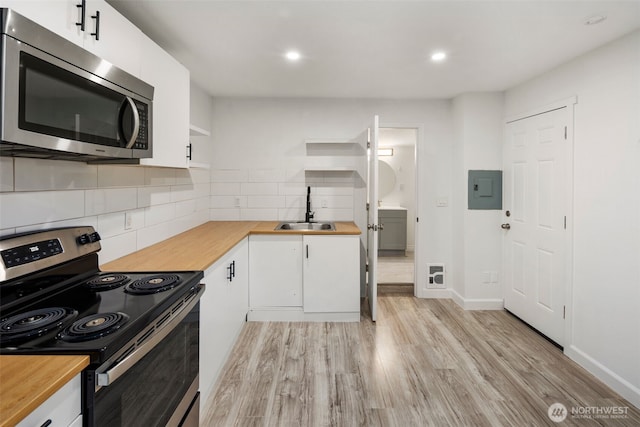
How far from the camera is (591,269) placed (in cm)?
236

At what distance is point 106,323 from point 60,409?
0.29m

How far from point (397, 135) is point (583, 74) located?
3.21 metres

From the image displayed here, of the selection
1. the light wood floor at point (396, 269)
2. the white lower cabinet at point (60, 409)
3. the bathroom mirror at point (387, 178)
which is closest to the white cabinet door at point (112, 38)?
the white lower cabinet at point (60, 409)

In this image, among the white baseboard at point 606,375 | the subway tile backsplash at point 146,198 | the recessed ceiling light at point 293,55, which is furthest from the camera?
the recessed ceiling light at point 293,55

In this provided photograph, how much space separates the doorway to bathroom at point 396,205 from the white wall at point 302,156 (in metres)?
1.31

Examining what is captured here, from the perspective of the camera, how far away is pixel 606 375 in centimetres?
219

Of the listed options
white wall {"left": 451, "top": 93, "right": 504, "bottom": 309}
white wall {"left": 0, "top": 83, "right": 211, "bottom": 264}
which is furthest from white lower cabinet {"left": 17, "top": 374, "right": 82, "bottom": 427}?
white wall {"left": 451, "top": 93, "right": 504, "bottom": 309}

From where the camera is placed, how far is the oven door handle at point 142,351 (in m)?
0.90

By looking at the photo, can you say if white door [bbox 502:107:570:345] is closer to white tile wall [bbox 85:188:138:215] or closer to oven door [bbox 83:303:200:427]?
oven door [bbox 83:303:200:427]

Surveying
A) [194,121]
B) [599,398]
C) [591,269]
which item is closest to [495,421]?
[599,398]

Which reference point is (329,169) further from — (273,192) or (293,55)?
(293,55)

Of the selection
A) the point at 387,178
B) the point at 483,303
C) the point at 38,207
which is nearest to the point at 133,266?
the point at 38,207

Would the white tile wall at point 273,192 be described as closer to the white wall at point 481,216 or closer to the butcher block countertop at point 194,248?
the butcher block countertop at point 194,248

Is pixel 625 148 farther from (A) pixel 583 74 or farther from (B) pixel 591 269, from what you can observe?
(B) pixel 591 269
